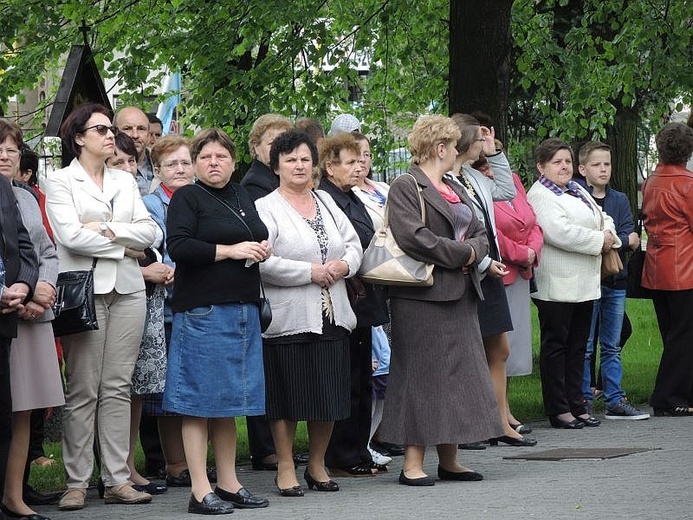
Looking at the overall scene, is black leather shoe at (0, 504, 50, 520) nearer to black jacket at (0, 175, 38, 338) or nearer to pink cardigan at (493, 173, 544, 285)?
black jacket at (0, 175, 38, 338)

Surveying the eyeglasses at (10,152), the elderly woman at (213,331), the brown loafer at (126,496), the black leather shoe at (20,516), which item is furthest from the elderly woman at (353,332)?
the black leather shoe at (20,516)

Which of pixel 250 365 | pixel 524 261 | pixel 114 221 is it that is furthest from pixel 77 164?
pixel 524 261

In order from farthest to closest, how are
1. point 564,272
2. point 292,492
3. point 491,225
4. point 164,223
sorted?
point 564,272 → point 491,225 → point 164,223 → point 292,492

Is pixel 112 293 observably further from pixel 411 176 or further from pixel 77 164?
pixel 411 176

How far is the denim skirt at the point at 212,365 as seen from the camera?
8000 mm

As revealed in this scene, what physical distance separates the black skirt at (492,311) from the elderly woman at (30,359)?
3355mm

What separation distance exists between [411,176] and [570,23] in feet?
35.9

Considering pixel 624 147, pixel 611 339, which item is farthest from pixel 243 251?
pixel 624 147

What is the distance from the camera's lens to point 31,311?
762cm

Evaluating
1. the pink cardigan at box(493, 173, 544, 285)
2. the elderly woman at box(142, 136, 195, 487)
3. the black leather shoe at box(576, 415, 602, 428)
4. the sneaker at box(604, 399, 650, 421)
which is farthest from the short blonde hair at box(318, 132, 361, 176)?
the sneaker at box(604, 399, 650, 421)

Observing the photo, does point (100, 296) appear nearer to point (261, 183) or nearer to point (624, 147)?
point (261, 183)

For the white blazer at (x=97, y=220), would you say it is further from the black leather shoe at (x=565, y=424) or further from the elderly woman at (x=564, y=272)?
the black leather shoe at (x=565, y=424)

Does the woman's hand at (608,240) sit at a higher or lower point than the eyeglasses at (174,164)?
lower

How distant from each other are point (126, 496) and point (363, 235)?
221 centimetres
